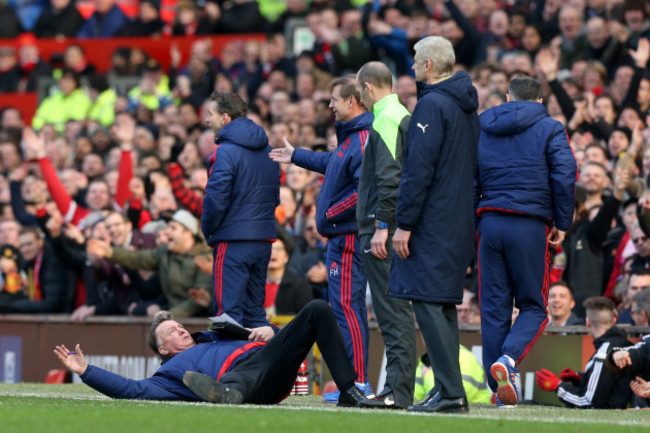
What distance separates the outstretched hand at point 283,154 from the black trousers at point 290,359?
6.22 ft

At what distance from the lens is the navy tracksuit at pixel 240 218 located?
35.9 ft

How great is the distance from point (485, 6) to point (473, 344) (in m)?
7.48

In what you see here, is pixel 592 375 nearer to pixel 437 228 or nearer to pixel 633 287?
pixel 633 287

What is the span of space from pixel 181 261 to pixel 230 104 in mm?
3100

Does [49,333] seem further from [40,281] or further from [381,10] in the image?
[381,10]

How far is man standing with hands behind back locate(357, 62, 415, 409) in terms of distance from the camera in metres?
8.69

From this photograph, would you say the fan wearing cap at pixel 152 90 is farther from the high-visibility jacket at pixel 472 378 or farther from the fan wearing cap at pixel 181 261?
the high-visibility jacket at pixel 472 378

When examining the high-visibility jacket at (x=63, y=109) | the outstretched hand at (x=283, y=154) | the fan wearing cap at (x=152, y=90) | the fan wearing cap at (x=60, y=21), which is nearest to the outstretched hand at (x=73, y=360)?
the outstretched hand at (x=283, y=154)

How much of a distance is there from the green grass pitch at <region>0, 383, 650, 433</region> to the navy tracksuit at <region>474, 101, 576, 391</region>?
0.67 meters

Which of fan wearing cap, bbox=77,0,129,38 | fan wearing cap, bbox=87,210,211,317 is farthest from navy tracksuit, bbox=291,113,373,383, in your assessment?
fan wearing cap, bbox=77,0,129,38

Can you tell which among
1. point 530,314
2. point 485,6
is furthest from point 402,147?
point 485,6

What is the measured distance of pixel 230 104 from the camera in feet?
37.1

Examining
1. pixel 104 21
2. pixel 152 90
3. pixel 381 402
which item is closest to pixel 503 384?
pixel 381 402

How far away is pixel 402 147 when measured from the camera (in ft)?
28.8
